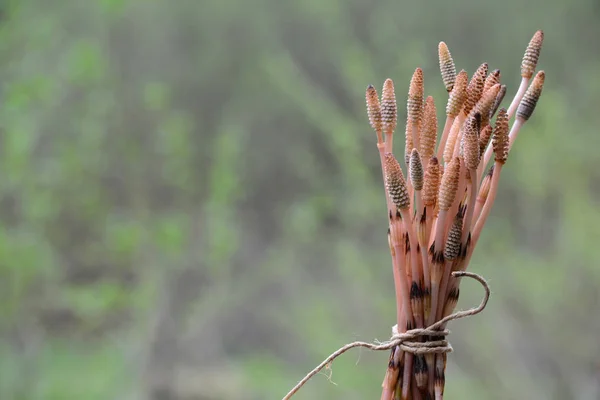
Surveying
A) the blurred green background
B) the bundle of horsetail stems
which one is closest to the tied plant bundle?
the bundle of horsetail stems

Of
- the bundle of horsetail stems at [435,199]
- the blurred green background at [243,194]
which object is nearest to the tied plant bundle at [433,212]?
the bundle of horsetail stems at [435,199]

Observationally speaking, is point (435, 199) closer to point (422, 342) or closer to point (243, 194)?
point (422, 342)

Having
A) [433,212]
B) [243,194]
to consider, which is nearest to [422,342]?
[433,212]

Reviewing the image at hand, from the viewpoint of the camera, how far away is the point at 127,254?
1.46m

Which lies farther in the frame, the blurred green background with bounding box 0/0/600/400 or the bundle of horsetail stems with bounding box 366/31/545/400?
the blurred green background with bounding box 0/0/600/400

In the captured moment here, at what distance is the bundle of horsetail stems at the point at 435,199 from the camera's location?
409mm

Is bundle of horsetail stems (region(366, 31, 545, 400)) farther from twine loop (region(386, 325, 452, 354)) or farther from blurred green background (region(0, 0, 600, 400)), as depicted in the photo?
blurred green background (region(0, 0, 600, 400))

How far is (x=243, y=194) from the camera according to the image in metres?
1.48

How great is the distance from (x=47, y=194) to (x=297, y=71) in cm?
60

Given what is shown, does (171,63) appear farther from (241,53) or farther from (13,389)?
(13,389)

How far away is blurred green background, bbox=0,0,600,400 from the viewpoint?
1312mm

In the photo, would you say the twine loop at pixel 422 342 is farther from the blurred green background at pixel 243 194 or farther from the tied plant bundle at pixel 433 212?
the blurred green background at pixel 243 194

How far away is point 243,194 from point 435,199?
1078mm

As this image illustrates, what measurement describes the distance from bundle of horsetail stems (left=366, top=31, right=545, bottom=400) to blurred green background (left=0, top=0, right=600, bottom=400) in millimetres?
857
